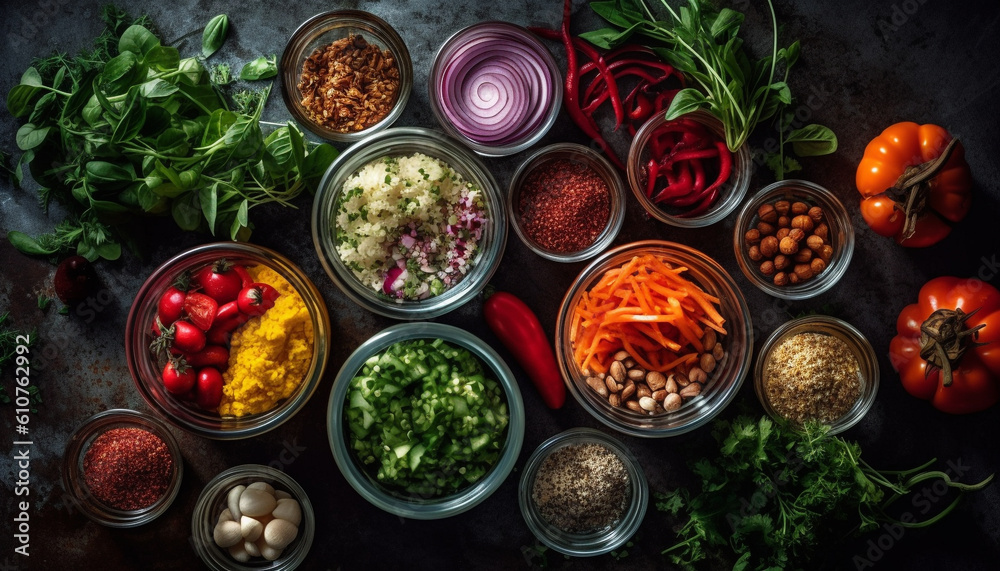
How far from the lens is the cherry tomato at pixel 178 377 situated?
6.56 ft

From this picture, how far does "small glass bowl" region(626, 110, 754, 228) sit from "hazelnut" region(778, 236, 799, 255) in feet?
0.68

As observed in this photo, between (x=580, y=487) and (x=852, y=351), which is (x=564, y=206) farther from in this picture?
(x=852, y=351)

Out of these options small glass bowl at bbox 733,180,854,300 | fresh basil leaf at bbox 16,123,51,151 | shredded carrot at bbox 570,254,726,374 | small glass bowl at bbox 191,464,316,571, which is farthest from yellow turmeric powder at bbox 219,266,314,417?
small glass bowl at bbox 733,180,854,300

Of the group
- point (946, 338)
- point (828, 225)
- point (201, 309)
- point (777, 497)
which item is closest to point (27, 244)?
point (201, 309)

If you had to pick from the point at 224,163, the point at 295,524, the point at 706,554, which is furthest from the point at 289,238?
the point at 706,554

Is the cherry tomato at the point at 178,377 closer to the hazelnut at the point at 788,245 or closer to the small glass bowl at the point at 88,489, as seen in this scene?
the small glass bowl at the point at 88,489

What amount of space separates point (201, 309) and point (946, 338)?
2468mm

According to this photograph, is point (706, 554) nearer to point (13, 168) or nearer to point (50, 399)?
point (50, 399)

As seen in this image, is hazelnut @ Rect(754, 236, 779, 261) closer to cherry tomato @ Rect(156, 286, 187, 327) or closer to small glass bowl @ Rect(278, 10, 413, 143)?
small glass bowl @ Rect(278, 10, 413, 143)

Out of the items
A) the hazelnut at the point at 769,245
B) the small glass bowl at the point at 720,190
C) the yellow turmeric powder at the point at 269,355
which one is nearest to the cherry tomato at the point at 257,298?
the yellow turmeric powder at the point at 269,355

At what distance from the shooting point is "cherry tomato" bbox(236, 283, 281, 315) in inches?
76.8

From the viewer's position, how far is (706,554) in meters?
2.28

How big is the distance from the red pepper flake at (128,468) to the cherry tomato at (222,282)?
0.61 m

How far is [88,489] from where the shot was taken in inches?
87.3
